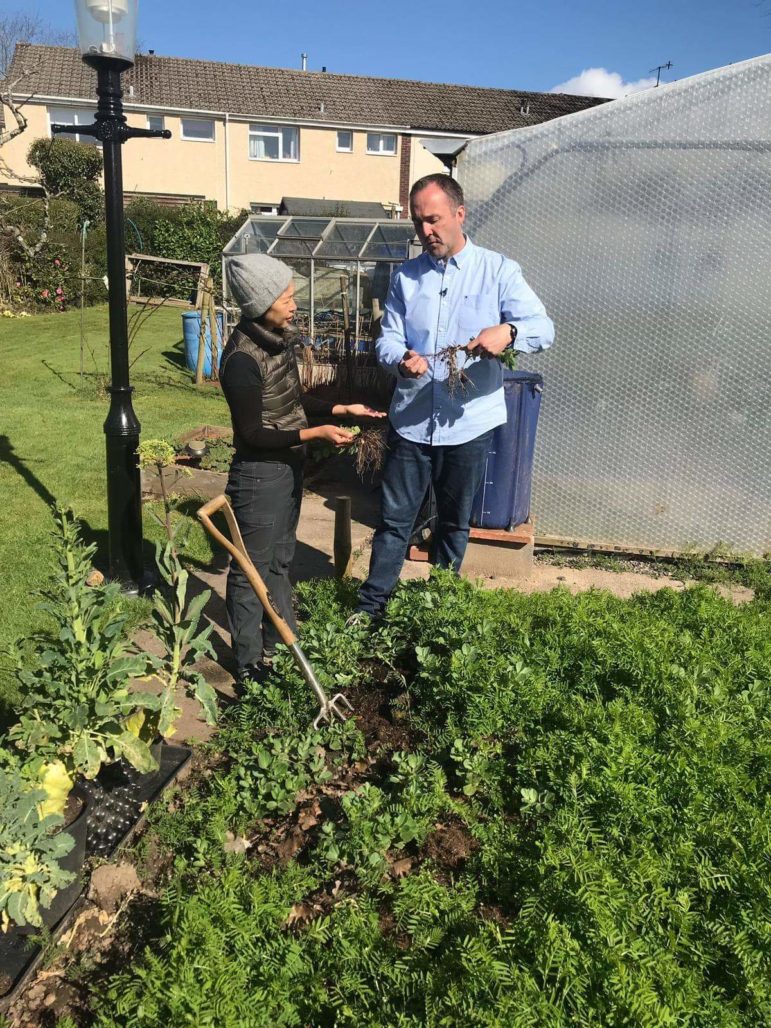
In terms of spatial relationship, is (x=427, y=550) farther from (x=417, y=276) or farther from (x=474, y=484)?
(x=417, y=276)

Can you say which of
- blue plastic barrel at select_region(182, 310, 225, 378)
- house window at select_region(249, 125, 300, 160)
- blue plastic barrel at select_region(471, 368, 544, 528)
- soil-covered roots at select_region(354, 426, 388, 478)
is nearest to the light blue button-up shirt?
blue plastic barrel at select_region(471, 368, 544, 528)

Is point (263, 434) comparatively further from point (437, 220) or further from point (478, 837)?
point (478, 837)

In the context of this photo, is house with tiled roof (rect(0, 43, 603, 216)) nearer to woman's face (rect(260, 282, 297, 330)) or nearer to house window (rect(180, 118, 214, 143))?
house window (rect(180, 118, 214, 143))

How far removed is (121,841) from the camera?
2.69m

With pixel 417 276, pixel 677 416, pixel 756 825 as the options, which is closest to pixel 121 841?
pixel 756 825

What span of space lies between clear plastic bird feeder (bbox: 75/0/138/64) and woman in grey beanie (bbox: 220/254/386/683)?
1732 mm

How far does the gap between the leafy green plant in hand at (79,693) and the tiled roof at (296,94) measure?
31.4m

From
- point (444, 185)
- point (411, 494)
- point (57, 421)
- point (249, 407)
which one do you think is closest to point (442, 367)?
point (411, 494)

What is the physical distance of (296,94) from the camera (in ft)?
105

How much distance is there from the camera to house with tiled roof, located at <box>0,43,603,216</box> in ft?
97.1

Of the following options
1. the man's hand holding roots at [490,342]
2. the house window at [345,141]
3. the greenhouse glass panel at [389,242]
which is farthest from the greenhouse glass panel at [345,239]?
the house window at [345,141]

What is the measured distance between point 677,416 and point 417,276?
2.71 m

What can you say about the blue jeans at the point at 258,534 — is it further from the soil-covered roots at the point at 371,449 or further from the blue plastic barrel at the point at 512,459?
the soil-covered roots at the point at 371,449

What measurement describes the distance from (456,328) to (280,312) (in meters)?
1.01
